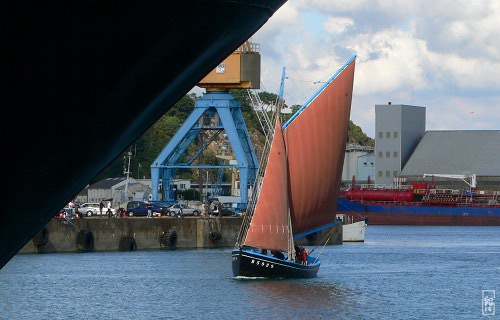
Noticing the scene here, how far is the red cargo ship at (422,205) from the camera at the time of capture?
122288mm

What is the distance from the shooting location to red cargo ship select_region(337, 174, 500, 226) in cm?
12229

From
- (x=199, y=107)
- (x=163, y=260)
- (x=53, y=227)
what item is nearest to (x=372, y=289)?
(x=163, y=260)

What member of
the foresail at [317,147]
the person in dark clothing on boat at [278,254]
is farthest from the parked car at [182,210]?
the foresail at [317,147]

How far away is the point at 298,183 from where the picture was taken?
154ft

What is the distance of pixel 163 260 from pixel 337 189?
43.0 ft

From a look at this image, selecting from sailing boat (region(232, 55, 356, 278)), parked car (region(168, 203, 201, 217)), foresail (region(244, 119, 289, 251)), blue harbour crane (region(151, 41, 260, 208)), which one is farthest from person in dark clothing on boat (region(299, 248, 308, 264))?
parked car (region(168, 203, 201, 217))

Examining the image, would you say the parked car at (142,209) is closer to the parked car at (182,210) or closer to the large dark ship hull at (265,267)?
the parked car at (182,210)

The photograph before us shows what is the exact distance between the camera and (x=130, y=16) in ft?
19.6

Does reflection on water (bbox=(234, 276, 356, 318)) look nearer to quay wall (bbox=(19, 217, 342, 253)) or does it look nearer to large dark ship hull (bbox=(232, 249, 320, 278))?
large dark ship hull (bbox=(232, 249, 320, 278))

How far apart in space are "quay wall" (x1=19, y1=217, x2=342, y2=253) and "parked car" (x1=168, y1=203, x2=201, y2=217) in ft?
21.7

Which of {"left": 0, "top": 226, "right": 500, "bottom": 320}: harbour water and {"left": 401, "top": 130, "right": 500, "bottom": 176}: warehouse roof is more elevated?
{"left": 401, "top": 130, "right": 500, "bottom": 176}: warehouse roof

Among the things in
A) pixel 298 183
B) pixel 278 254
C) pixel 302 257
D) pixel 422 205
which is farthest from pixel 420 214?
pixel 298 183

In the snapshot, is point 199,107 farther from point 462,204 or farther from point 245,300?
point 462,204

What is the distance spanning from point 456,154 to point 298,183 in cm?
10572
